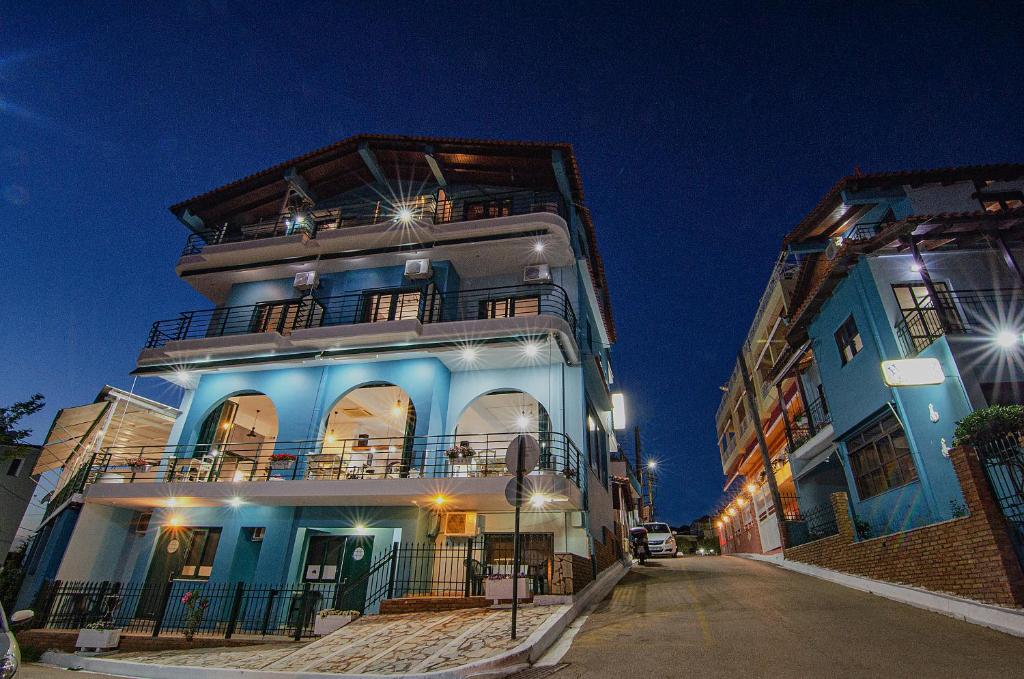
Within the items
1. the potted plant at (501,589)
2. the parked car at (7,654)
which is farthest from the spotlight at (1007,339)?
the parked car at (7,654)

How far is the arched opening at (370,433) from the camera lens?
1474 cm

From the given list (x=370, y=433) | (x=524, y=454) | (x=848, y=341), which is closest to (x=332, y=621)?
(x=524, y=454)

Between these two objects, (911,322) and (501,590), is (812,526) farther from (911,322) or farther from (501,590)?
(501,590)

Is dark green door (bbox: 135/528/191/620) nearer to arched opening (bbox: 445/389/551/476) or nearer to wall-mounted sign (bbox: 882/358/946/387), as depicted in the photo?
arched opening (bbox: 445/389/551/476)

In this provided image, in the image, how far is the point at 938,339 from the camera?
12.7 meters

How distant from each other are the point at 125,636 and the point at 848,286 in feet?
70.9

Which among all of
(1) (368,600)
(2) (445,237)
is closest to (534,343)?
(2) (445,237)

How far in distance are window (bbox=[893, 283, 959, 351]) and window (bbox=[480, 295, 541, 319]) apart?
34.7 feet

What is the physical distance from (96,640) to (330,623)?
5.50 metres

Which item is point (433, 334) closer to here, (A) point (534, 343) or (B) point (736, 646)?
(A) point (534, 343)

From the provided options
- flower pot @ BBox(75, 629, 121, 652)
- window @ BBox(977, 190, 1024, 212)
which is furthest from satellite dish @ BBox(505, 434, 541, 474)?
window @ BBox(977, 190, 1024, 212)

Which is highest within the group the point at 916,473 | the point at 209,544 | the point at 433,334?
the point at 433,334

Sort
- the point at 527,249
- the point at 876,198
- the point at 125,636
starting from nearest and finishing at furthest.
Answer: the point at 125,636 → the point at 876,198 → the point at 527,249

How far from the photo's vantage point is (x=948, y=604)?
916 centimetres
